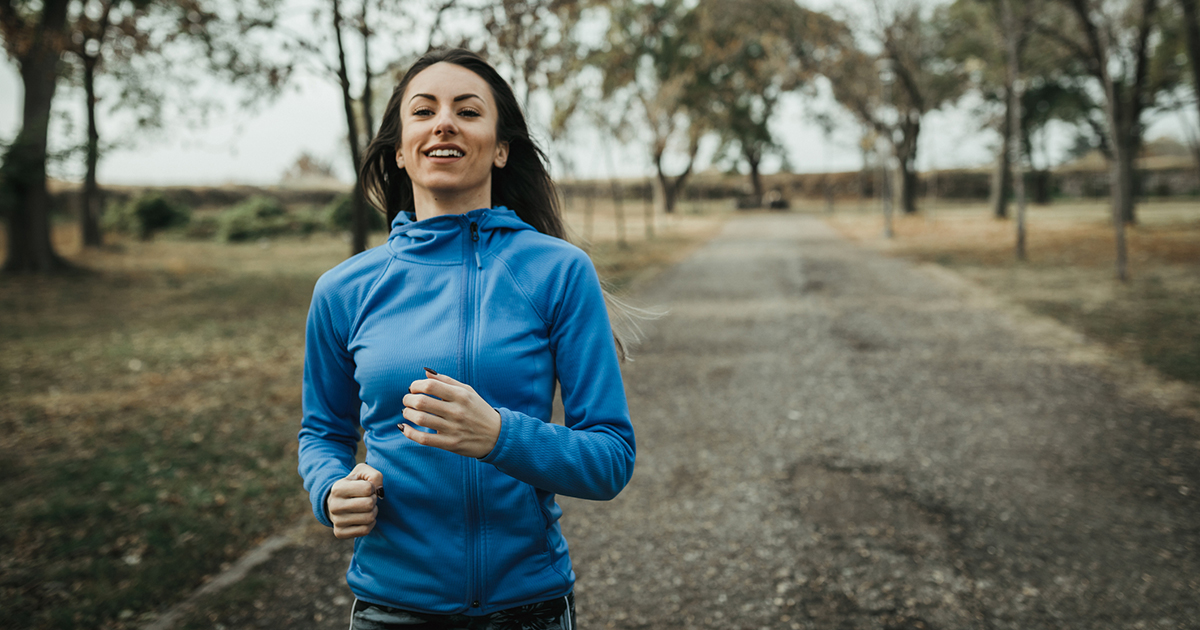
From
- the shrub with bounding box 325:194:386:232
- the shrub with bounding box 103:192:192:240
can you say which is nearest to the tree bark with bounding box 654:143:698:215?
the shrub with bounding box 325:194:386:232

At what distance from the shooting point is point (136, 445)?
519 centimetres

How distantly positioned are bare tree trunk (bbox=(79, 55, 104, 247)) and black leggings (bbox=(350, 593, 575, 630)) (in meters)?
17.3

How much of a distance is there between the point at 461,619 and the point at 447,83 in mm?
1161

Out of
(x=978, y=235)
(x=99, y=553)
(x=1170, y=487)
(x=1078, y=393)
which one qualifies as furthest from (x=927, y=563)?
(x=978, y=235)

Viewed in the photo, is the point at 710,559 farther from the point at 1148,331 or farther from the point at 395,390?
the point at 1148,331

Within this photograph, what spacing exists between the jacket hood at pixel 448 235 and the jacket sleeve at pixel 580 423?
21 cm

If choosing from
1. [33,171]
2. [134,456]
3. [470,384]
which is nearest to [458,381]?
[470,384]

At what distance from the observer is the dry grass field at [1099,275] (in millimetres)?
7699

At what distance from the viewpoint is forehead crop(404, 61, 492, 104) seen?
1.57 metres

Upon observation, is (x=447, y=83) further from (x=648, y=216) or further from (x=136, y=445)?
(x=648, y=216)

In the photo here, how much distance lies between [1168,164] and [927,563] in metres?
68.2

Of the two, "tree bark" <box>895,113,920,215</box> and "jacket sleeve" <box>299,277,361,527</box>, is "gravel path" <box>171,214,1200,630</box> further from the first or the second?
"tree bark" <box>895,113,920,215</box>

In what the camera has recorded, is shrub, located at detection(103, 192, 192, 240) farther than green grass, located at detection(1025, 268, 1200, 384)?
Yes

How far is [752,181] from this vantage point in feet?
194
